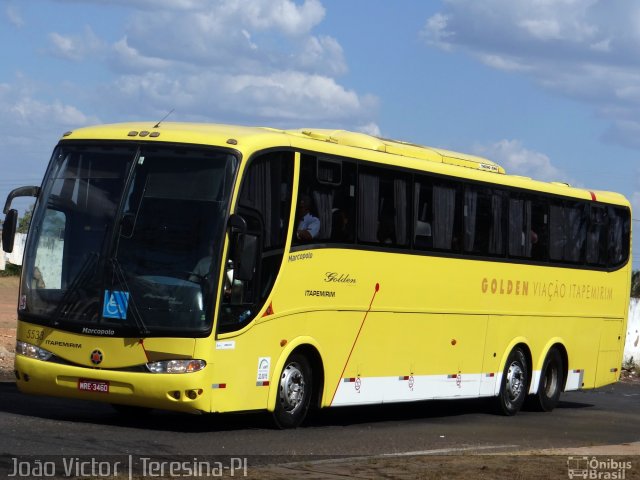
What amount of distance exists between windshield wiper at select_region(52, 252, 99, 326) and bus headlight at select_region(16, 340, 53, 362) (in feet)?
1.24

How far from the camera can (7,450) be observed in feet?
39.0

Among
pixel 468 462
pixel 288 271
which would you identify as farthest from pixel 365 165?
pixel 468 462

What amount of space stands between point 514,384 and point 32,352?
912 centimetres

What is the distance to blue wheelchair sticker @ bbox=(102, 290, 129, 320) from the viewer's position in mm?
14523

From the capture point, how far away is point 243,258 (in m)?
14.7

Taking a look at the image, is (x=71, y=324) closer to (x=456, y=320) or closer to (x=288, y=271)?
(x=288, y=271)

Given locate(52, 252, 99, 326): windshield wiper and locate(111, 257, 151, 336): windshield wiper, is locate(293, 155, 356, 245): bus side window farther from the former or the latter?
locate(52, 252, 99, 326): windshield wiper

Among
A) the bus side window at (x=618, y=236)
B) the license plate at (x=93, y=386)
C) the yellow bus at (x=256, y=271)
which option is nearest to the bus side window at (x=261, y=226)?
the yellow bus at (x=256, y=271)

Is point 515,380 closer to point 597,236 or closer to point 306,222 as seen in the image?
point 597,236

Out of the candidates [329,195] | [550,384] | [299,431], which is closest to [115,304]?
[299,431]

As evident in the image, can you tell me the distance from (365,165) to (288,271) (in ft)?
7.74

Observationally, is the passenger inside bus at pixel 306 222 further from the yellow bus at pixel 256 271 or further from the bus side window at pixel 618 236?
the bus side window at pixel 618 236

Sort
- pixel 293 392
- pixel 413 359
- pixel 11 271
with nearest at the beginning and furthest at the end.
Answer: pixel 293 392 < pixel 413 359 < pixel 11 271

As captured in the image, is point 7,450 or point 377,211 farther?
point 377,211
